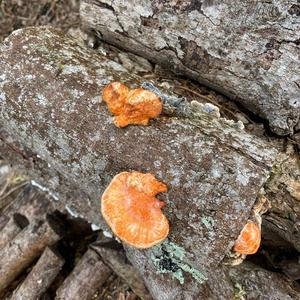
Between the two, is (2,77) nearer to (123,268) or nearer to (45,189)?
(45,189)

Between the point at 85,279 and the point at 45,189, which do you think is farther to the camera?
the point at 45,189

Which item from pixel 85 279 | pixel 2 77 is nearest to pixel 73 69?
pixel 2 77

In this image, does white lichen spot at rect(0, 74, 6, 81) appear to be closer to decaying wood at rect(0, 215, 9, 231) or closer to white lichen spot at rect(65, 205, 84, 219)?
white lichen spot at rect(65, 205, 84, 219)

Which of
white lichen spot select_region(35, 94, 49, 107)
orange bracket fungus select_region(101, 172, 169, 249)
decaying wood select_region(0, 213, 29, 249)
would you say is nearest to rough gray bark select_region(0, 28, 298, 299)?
white lichen spot select_region(35, 94, 49, 107)

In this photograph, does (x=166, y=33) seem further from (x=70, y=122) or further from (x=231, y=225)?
(x=231, y=225)

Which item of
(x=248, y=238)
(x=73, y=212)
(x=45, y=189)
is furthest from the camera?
(x=45, y=189)

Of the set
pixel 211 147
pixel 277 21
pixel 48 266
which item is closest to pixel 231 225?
pixel 211 147
